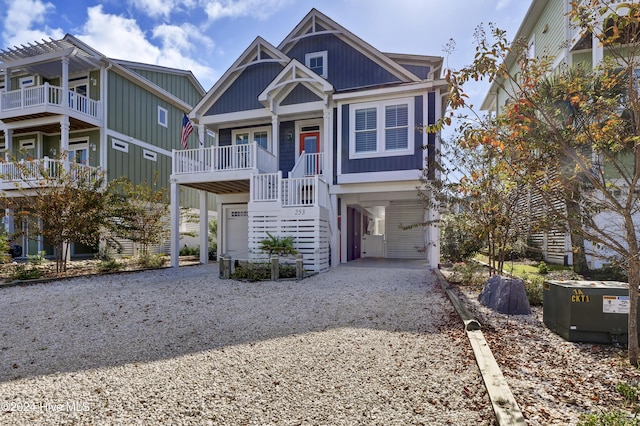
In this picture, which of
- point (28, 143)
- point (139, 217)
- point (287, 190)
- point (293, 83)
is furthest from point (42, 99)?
point (287, 190)

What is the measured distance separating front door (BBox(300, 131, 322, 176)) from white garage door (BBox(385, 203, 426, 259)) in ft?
18.0

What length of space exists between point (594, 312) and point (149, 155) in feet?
62.7

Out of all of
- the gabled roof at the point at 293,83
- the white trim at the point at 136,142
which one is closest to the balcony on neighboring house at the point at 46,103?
the white trim at the point at 136,142

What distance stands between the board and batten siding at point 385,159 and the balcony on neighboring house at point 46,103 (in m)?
11.4

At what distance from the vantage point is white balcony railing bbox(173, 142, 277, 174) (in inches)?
437

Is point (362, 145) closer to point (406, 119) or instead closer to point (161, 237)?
point (406, 119)

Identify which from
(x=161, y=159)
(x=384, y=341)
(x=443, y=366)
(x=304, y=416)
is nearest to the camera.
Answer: (x=304, y=416)

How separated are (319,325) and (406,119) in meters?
8.37

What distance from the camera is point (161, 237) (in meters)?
13.8

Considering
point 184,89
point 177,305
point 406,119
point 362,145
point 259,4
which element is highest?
point 184,89

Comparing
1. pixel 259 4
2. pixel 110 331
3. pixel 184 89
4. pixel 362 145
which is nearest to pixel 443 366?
pixel 110 331

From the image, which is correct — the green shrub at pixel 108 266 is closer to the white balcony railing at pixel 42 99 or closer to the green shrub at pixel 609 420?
the white balcony railing at pixel 42 99

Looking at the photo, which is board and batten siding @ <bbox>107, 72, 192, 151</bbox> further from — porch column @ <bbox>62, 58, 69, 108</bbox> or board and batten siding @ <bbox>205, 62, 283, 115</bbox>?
board and batten siding @ <bbox>205, 62, 283, 115</bbox>

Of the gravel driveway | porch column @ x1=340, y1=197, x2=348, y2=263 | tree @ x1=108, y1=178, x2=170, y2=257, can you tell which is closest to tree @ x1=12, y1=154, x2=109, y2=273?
tree @ x1=108, y1=178, x2=170, y2=257
